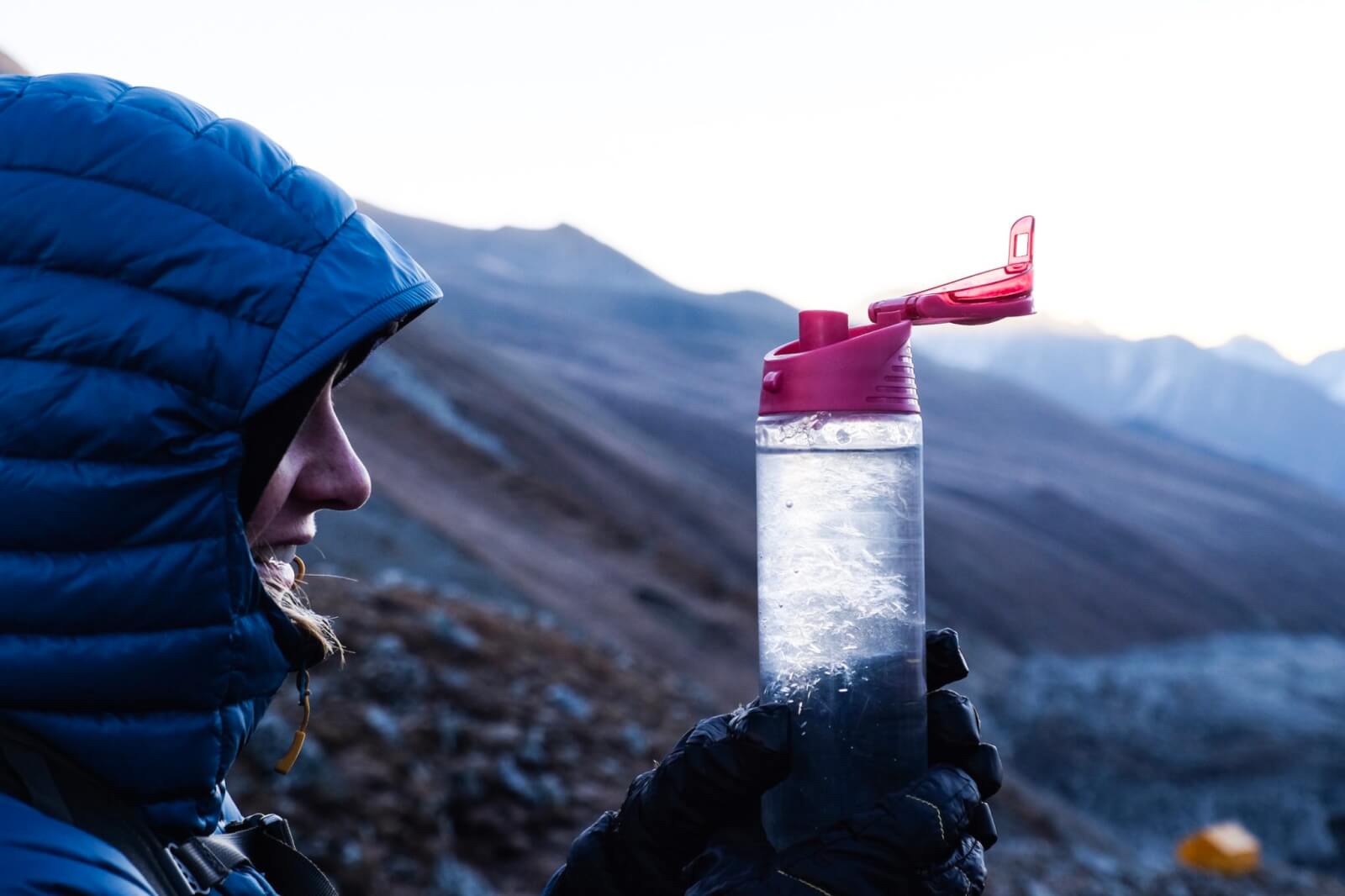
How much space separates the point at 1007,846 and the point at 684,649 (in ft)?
24.0

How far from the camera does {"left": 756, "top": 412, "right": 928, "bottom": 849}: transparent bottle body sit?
1974mm

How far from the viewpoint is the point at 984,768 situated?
2094 mm

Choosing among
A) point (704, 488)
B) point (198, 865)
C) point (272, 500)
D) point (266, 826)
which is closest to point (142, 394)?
point (272, 500)

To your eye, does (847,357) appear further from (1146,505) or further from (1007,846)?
(1146,505)

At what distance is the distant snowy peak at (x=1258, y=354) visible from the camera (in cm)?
14714

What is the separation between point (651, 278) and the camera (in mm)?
107562

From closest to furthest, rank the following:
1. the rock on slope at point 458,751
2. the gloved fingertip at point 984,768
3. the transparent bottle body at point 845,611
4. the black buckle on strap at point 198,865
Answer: the black buckle on strap at point 198,865, the transparent bottle body at point 845,611, the gloved fingertip at point 984,768, the rock on slope at point 458,751

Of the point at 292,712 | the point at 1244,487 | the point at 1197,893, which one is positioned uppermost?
the point at 292,712

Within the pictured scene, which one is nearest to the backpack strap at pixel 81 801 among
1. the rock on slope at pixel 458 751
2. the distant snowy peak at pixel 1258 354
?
the rock on slope at pixel 458 751

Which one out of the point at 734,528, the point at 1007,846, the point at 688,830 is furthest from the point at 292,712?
the point at 734,528

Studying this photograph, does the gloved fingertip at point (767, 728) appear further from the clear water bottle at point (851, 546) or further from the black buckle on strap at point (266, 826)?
the black buckle on strap at point (266, 826)

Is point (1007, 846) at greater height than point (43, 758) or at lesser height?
lesser

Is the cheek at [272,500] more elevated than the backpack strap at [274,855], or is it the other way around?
the cheek at [272,500]

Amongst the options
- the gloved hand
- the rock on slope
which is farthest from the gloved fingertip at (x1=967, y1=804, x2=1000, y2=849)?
the rock on slope
